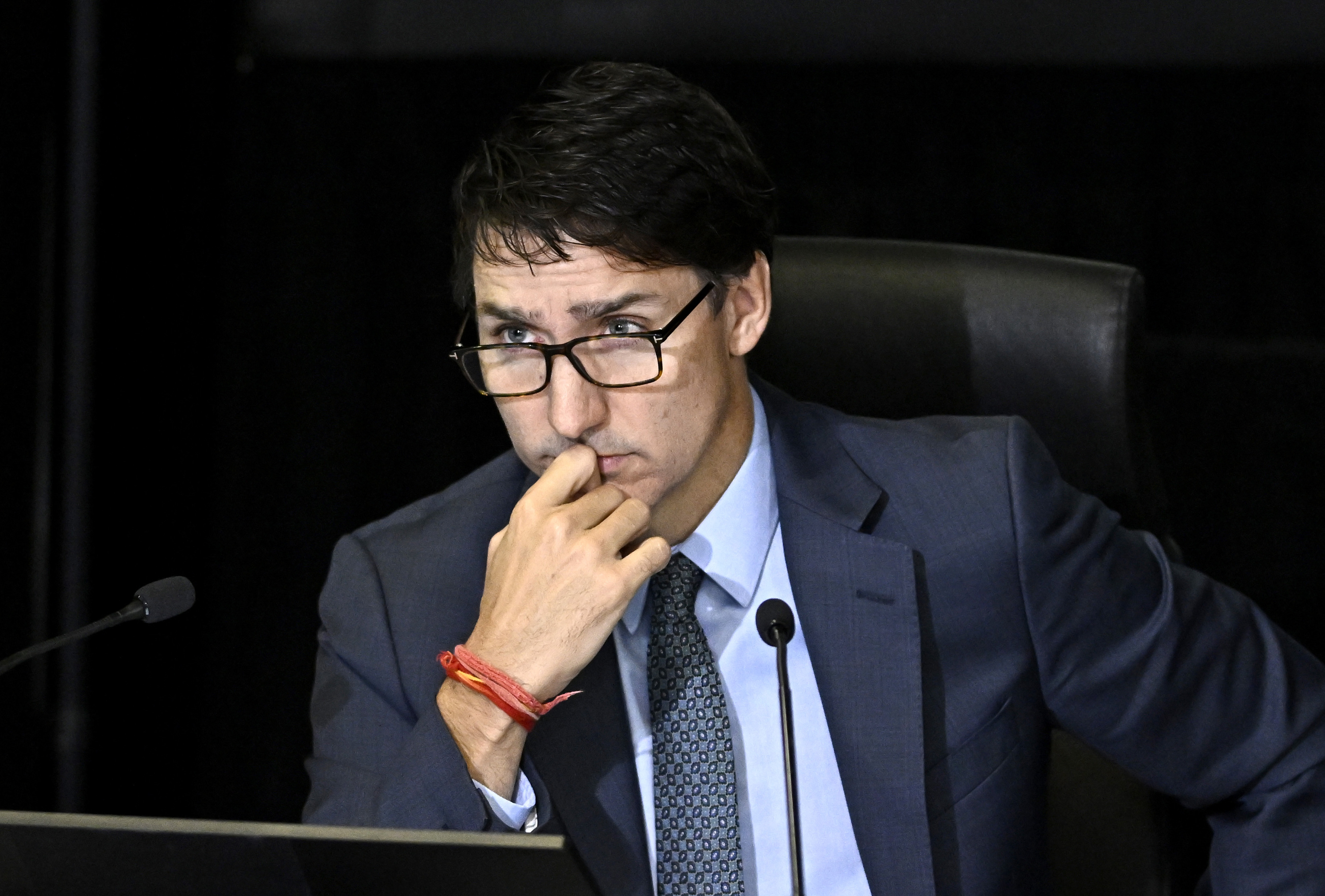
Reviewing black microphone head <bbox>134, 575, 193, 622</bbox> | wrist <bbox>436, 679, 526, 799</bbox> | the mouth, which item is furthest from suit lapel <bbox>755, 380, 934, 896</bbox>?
black microphone head <bbox>134, 575, 193, 622</bbox>

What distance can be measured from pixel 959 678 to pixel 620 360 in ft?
1.54

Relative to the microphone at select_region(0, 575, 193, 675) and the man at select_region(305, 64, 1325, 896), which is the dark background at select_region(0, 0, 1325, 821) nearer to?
the man at select_region(305, 64, 1325, 896)

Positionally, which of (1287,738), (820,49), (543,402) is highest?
(820,49)

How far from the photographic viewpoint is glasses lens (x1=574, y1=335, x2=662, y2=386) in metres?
1.30

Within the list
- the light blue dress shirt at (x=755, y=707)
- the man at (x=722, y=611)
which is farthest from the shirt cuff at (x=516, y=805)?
the light blue dress shirt at (x=755, y=707)

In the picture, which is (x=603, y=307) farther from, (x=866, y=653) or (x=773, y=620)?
(x=866, y=653)

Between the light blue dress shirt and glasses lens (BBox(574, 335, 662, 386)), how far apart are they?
195 millimetres

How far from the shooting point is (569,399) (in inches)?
50.8

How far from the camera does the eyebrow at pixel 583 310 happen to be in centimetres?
129

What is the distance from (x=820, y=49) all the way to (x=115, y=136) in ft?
3.29

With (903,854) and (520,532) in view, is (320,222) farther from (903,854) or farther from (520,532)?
(903,854)

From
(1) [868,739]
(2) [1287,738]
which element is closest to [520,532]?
(1) [868,739]

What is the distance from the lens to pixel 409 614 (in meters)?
1.43

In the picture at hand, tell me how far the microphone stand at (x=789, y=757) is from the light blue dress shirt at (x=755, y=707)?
128mm
